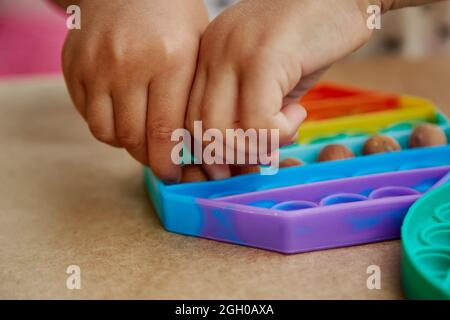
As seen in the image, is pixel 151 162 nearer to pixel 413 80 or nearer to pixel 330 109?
pixel 330 109

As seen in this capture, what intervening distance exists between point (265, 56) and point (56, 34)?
96 cm

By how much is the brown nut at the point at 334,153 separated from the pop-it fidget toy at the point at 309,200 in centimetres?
2

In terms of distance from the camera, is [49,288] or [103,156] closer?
[49,288]

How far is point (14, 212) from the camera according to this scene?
22.6 inches

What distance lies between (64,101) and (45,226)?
398mm

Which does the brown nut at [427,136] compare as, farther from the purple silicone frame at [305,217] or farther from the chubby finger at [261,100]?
the chubby finger at [261,100]

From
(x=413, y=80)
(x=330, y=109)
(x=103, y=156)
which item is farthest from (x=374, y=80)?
(x=103, y=156)

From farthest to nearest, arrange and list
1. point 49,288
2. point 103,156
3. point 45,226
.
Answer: point 103,156, point 45,226, point 49,288

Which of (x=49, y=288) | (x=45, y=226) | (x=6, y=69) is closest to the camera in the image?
(x=49, y=288)

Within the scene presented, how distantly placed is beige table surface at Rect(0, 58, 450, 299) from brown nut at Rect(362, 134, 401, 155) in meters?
0.13

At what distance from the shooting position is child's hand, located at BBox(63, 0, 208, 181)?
49cm

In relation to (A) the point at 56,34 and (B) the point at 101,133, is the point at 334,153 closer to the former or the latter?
(B) the point at 101,133

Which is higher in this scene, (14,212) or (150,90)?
(150,90)

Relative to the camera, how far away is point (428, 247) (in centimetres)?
A: 43
